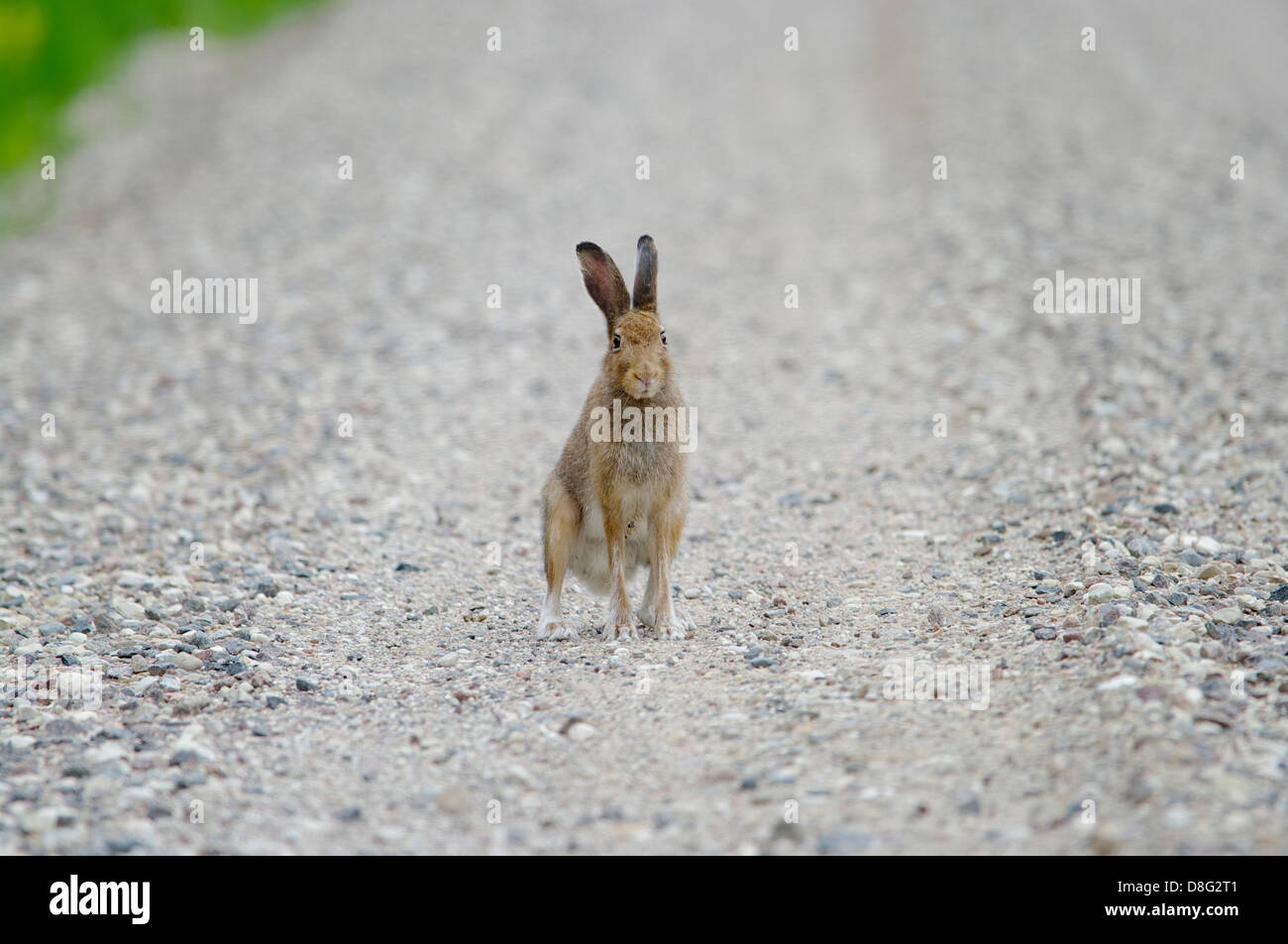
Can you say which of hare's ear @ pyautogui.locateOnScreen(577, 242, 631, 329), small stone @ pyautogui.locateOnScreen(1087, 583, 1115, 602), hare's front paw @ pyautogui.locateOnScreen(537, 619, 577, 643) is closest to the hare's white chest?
hare's front paw @ pyautogui.locateOnScreen(537, 619, 577, 643)

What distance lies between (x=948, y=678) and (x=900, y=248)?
10.4m

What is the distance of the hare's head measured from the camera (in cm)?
748

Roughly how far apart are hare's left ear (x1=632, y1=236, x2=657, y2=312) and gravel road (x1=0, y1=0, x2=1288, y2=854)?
6.51 feet

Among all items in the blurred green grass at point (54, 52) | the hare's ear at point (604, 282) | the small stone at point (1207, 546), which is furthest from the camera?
the blurred green grass at point (54, 52)

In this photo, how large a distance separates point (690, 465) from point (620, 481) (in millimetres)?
3517

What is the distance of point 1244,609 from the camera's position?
280 inches

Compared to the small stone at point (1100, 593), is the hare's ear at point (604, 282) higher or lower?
higher

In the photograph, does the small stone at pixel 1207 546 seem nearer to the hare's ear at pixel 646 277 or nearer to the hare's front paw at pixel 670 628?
the hare's front paw at pixel 670 628

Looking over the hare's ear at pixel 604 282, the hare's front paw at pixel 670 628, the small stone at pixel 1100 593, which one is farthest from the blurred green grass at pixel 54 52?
the small stone at pixel 1100 593

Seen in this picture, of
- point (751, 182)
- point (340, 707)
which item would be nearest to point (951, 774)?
point (340, 707)

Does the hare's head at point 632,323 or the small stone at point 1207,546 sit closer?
the hare's head at point 632,323

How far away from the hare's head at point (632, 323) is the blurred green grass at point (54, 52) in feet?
46.9

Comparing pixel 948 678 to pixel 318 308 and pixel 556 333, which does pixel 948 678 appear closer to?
pixel 556 333

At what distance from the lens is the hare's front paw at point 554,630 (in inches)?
313
